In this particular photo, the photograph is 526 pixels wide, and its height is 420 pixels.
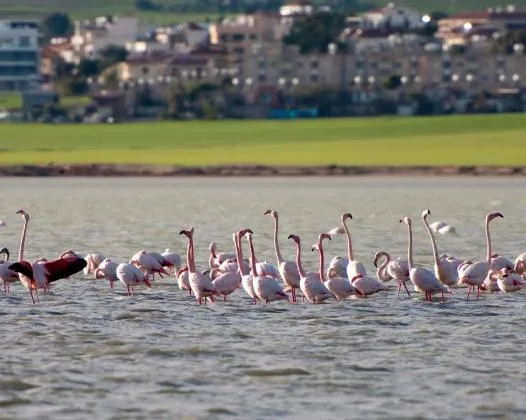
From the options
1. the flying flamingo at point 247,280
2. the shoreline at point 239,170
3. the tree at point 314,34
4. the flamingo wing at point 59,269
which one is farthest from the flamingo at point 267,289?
the tree at point 314,34

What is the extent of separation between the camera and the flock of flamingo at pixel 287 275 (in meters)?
24.7

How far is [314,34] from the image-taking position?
630 ft

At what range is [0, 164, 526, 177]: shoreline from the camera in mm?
71000

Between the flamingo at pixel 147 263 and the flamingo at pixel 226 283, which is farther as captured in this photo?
the flamingo at pixel 147 263

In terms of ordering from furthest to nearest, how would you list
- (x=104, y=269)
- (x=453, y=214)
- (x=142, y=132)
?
1. (x=142, y=132)
2. (x=453, y=214)
3. (x=104, y=269)

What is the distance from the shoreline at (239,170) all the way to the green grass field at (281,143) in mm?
2396

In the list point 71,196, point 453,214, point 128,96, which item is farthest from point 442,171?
point 128,96

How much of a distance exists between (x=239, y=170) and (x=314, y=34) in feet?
394

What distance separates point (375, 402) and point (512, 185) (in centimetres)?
4569

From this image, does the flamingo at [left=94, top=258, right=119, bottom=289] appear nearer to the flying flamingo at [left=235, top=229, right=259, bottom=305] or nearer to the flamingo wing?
the flamingo wing

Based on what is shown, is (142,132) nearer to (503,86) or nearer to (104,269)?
(503,86)

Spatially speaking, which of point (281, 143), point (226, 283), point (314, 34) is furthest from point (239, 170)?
point (314, 34)

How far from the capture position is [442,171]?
7119 cm

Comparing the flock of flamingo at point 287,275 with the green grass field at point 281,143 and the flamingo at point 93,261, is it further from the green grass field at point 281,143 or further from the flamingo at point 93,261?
the green grass field at point 281,143
